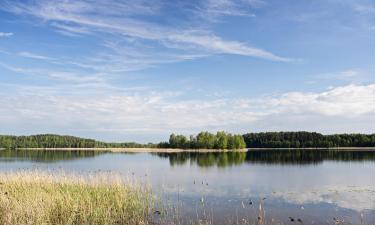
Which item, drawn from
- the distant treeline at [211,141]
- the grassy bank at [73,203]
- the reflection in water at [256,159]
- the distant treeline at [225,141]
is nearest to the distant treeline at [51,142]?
the distant treeline at [225,141]

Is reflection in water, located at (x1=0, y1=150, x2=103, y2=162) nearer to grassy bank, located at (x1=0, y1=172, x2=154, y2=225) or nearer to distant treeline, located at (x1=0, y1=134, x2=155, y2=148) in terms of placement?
grassy bank, located at (x1=0, y1=172, x2=154, y2=225)

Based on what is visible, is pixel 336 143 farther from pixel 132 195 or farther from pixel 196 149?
pixel 132 195

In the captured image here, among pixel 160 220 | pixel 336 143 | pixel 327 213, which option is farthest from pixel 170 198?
pixel 336 143

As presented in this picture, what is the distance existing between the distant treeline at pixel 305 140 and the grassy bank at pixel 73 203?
128 m

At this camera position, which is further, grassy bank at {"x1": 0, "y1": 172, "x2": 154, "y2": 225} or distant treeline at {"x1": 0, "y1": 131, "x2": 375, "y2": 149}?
distant treeline at {"x1": 0, "y1": 131, "x2": 375, "y2": 149}

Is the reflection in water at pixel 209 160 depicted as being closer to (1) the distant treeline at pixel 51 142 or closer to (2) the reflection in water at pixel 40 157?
(2) the reflection in water at pixel 40 157

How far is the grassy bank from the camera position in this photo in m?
11.9

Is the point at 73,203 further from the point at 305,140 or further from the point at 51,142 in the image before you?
the point at 51,142

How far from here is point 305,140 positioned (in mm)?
142625

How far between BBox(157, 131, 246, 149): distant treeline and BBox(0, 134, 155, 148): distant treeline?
29.4 meters

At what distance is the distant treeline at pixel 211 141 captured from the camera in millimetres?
109375

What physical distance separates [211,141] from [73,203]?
96.5 metres

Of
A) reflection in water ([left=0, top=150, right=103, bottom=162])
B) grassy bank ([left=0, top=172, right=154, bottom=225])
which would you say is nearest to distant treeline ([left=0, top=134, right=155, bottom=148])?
reflection in water ([left=0, top=150, right=103, bottom=162])

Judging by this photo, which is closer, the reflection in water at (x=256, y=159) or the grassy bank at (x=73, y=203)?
the grassy bank at (x=73, y=203)
